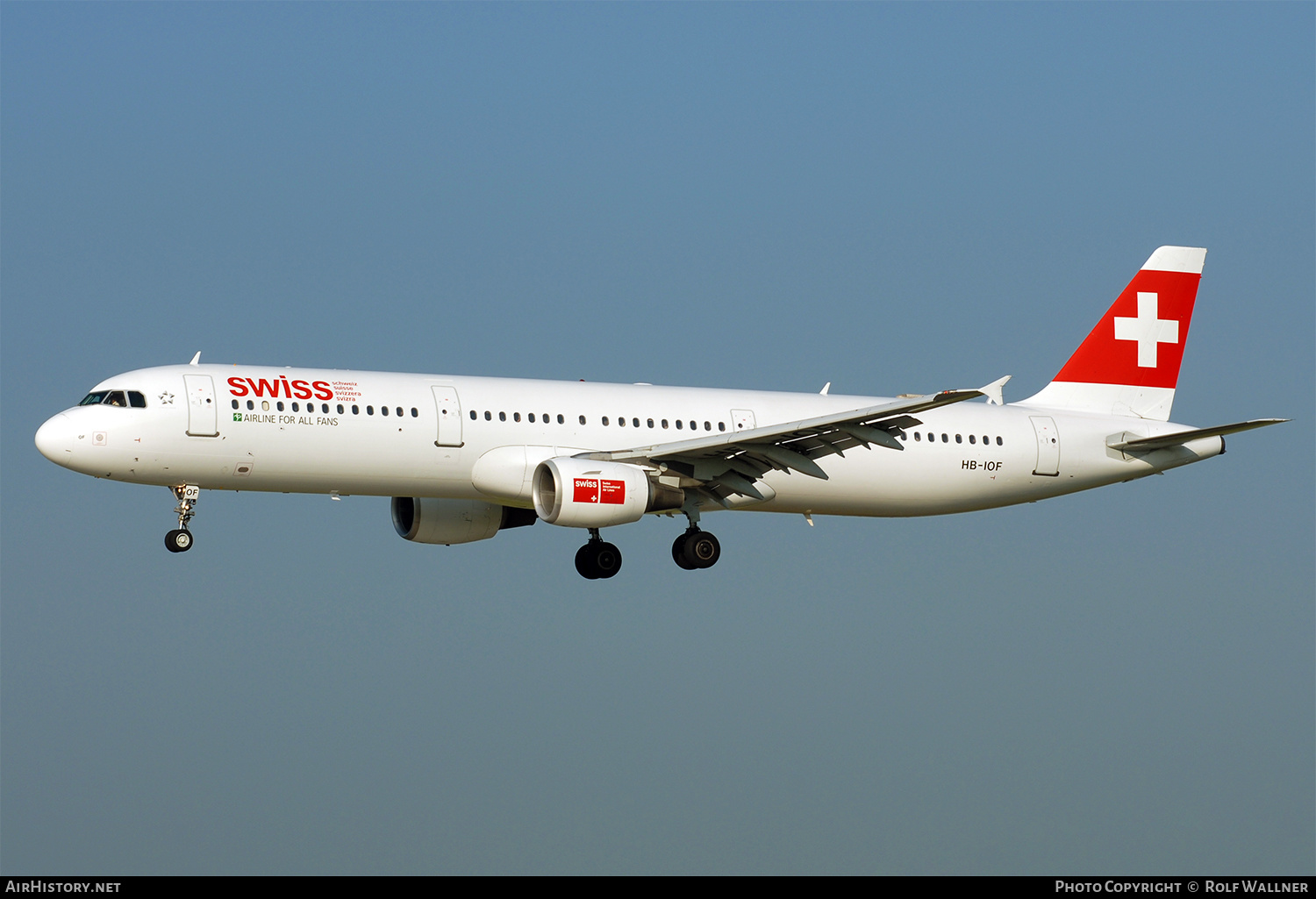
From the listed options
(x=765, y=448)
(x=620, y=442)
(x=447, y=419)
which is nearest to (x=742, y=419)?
(x=765, y=448)

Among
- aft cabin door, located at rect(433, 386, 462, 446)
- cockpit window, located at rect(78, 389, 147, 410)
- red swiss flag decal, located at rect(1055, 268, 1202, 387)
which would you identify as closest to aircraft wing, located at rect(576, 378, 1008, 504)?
aft cabin door, located at rect(433, 386, 462, 446)

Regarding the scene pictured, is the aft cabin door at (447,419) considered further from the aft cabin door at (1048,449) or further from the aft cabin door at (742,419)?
the aft cabin door at (1048,449)

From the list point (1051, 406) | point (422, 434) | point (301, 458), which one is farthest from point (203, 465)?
point (1051, 406)

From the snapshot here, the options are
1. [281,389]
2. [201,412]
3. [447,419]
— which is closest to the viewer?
[201,412]

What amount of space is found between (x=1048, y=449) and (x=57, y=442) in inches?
907

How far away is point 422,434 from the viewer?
39531 millimetres

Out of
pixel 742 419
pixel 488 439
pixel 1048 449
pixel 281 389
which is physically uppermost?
pixel 281 389

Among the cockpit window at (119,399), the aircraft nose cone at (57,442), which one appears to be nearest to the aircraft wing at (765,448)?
the cockpit window at (119,399)

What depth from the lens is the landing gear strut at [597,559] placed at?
4400 centimetres

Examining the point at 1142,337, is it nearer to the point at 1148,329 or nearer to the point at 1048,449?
the point at 1148,329

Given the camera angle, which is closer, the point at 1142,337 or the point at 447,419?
the point at 447,419

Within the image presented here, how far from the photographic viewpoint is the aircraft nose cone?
125ft

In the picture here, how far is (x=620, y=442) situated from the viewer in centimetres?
4159

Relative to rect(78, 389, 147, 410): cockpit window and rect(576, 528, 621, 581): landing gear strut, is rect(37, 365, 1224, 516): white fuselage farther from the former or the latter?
rect(576, 528, 621, 581): landing gear strut
